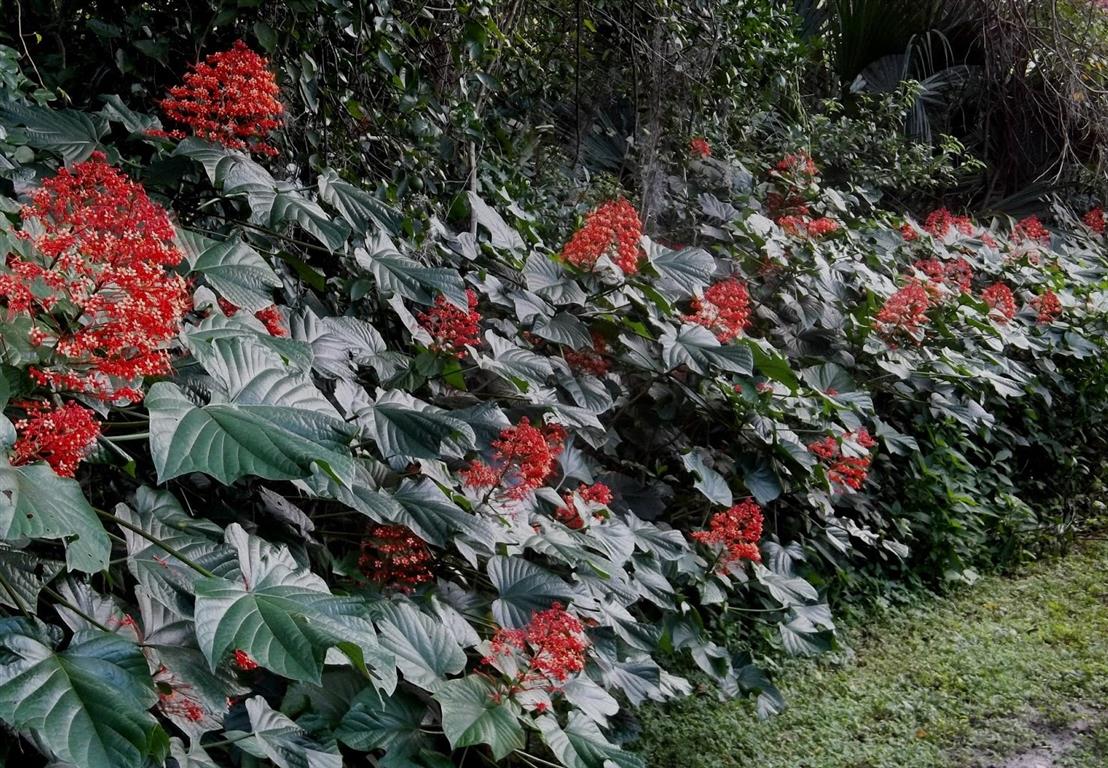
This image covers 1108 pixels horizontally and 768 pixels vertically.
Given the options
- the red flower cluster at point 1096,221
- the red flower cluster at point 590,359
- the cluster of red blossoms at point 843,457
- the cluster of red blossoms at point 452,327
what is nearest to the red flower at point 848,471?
the cluster of red blossoms at point 843,457

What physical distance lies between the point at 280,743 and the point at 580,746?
0.61 m

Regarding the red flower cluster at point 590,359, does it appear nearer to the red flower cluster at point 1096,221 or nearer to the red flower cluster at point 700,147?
the red flower cluster at point 700,147

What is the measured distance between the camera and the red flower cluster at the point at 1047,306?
4938mm

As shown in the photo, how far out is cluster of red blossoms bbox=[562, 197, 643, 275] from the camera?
115 inches

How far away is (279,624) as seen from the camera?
1264 mm

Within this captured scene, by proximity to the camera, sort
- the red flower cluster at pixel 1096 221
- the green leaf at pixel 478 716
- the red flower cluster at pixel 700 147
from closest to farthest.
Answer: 1. the green leaf at pixel 478 716
2. the red flower cluster at pixel 700 147
3. the red flower cluster at pixel 1096 221

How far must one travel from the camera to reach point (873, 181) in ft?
19.5

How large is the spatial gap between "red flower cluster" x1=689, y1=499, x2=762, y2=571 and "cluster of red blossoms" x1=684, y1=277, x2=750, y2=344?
1.88ft

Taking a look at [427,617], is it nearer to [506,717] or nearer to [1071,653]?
[506,717]

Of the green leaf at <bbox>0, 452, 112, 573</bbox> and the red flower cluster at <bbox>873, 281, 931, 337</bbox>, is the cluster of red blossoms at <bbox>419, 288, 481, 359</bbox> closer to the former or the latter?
the green leaf at <bbox>0, 452, 112, 573</bbox>

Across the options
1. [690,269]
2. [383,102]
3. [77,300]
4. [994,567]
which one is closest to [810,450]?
[690,269]

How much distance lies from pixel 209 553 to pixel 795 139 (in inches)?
179

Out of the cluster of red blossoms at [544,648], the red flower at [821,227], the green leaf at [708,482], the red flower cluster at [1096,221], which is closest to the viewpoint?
the cluster of red blossoms at [544,648]

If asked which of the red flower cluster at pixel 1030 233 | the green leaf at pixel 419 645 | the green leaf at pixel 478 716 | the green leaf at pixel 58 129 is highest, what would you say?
the green leaf at pixel 58 129
